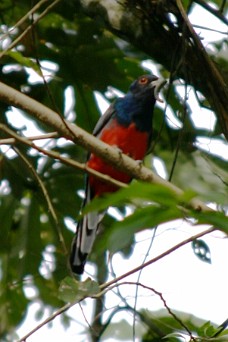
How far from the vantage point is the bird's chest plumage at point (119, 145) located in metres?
5.55

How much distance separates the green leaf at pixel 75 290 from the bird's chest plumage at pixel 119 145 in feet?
7.52

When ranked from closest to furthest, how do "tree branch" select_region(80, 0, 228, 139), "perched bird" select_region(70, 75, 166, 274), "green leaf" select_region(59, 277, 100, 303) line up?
"green leaf" select_region(59, 277, 100, 303) → "tree branch" select_region(80, 0, 228, 139) → "perched bird" select_region(70, 75, 166, 274)

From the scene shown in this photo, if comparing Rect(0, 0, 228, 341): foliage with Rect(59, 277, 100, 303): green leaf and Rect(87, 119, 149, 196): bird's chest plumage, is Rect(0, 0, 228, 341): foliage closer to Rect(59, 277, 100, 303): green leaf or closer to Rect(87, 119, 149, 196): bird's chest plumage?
Rect(87, 119, 149, 196): bird's chest plumage

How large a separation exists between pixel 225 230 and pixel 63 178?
3.19 meters

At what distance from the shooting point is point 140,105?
5922 millimetres

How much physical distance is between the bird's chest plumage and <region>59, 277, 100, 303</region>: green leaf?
2291 mm

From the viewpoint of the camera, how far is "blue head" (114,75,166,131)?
5555mm

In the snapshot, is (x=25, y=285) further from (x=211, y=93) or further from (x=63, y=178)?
(x=211, y=93)

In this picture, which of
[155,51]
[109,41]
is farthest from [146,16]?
[109,41]

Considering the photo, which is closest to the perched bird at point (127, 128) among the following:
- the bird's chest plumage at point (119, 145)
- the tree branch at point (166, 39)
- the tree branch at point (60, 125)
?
the bird's chest plumage at point (119, 145)

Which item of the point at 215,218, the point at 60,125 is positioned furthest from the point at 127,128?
the point at 215,218

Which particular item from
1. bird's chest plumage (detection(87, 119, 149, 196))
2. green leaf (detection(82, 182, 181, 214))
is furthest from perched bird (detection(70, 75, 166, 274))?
green leaf (detection(82, 182, 181, 214))

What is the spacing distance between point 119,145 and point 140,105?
39 centimetres

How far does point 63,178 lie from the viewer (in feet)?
16.1
